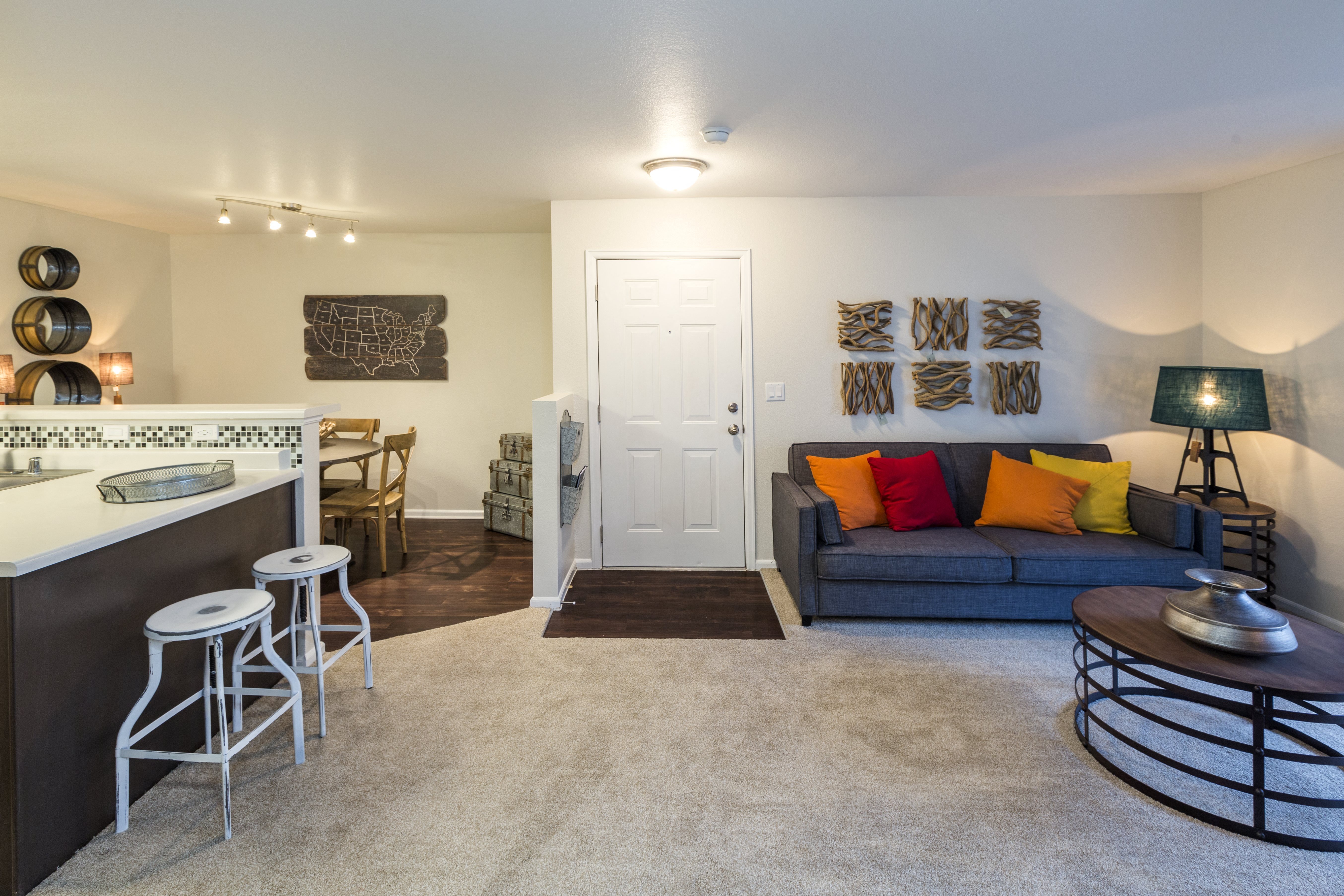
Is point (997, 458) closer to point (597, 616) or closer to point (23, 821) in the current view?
point (597, 616)

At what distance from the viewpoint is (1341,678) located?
6.29 feet

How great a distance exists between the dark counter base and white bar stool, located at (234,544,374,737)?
0.18 meters

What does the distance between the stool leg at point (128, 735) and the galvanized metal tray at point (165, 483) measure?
55 cm

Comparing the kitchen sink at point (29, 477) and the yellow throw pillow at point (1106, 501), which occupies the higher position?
the kitchen sink at point (29, 477)

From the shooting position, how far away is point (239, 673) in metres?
2.35

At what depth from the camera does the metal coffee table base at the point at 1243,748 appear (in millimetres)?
1872

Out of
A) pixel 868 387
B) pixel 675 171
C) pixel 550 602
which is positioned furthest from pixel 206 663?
pixel 868 387

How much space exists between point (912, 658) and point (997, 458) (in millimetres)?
1442

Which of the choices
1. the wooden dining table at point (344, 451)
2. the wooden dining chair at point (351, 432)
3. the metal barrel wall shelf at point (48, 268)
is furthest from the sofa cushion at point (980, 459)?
the metal barrel wall shelf at point (48, 268)

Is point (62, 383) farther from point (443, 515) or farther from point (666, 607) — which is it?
point (666, 607)

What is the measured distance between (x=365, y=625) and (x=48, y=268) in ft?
12.7

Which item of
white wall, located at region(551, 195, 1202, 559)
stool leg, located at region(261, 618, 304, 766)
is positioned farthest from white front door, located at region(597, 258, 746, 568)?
stool leg, located at region(261, 618, 304, 766)

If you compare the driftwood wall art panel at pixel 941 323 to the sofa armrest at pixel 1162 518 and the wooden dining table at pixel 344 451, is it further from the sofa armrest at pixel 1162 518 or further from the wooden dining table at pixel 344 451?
the wooden dining table at pixel 344 451

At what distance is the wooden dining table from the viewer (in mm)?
4367
